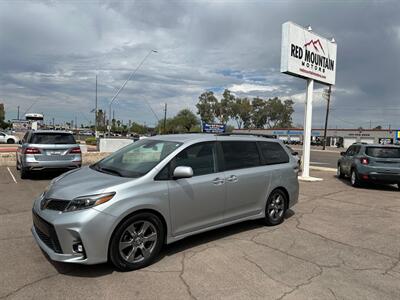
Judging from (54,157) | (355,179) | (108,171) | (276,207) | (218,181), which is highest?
(108,171)

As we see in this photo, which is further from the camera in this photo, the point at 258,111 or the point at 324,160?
the point at 258,111

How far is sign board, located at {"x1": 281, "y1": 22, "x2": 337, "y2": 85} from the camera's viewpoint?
40.9ft

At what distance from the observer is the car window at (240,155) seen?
208 inches

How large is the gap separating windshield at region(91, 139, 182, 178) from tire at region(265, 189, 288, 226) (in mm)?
2240

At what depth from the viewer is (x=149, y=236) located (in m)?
4.15

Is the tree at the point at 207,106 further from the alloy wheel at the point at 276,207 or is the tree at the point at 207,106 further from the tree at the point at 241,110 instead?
the alloy wheel at the point at 276,207

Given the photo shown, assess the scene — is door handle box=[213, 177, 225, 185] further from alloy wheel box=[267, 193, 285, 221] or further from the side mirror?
alloy wheel box=[267, 193, 285, 221]

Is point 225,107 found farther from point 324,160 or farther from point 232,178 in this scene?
point 232,178

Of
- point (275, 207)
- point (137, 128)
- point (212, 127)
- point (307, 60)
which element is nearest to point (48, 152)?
point (275, 207)

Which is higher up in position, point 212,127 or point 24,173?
point 212,127

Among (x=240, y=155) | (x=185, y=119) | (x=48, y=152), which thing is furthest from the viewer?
(x=185, y=119)

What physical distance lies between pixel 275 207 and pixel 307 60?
9.08m

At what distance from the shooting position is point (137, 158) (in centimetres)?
493

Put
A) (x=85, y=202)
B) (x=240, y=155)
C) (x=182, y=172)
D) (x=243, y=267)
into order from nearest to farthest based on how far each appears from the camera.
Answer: (x=85, y=202)
(x=243, y=267)
(x=182, y=172)
(x=240, y=155)
